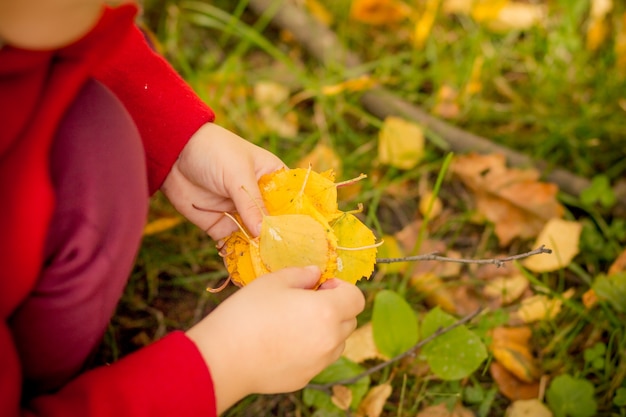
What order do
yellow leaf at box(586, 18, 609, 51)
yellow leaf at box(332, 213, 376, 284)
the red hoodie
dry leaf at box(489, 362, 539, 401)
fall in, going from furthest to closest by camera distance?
yellow leaf at box(586, 18, 609, 51), dry leaf at box(489, 362, 539, 401), yellow leaf at box(332, 213, 376, 284), the red hoodie

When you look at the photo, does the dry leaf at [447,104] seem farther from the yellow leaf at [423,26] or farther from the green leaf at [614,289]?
the green leaf at [614,289]

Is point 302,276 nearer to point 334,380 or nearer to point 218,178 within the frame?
point 218,178

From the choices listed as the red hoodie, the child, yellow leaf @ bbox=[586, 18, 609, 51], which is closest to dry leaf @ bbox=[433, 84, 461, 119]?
yellow leaf @ bbox=[586, 18, 609, 51]

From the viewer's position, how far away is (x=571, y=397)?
107 centimetres

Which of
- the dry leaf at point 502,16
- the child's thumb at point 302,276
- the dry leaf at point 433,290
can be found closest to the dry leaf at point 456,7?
the dry leaf at point 502,16

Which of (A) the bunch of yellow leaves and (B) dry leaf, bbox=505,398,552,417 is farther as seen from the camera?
(B) dry leaf, bbox=505,398,552,417

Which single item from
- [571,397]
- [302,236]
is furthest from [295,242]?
[571,397]

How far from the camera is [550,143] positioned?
146cm

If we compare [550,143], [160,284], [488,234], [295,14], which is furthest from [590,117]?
[160,284]

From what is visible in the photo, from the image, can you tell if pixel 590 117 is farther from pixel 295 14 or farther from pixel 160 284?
pixel 160 284

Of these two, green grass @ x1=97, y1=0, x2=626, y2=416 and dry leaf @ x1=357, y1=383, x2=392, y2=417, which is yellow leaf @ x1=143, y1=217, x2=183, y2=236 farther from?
dry leaf @ x1=357, y1=383, x2=392, y2=417

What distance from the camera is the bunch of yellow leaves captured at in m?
0.81

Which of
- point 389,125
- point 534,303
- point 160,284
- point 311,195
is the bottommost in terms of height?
point 160,284

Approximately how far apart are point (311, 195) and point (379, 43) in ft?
3.23
